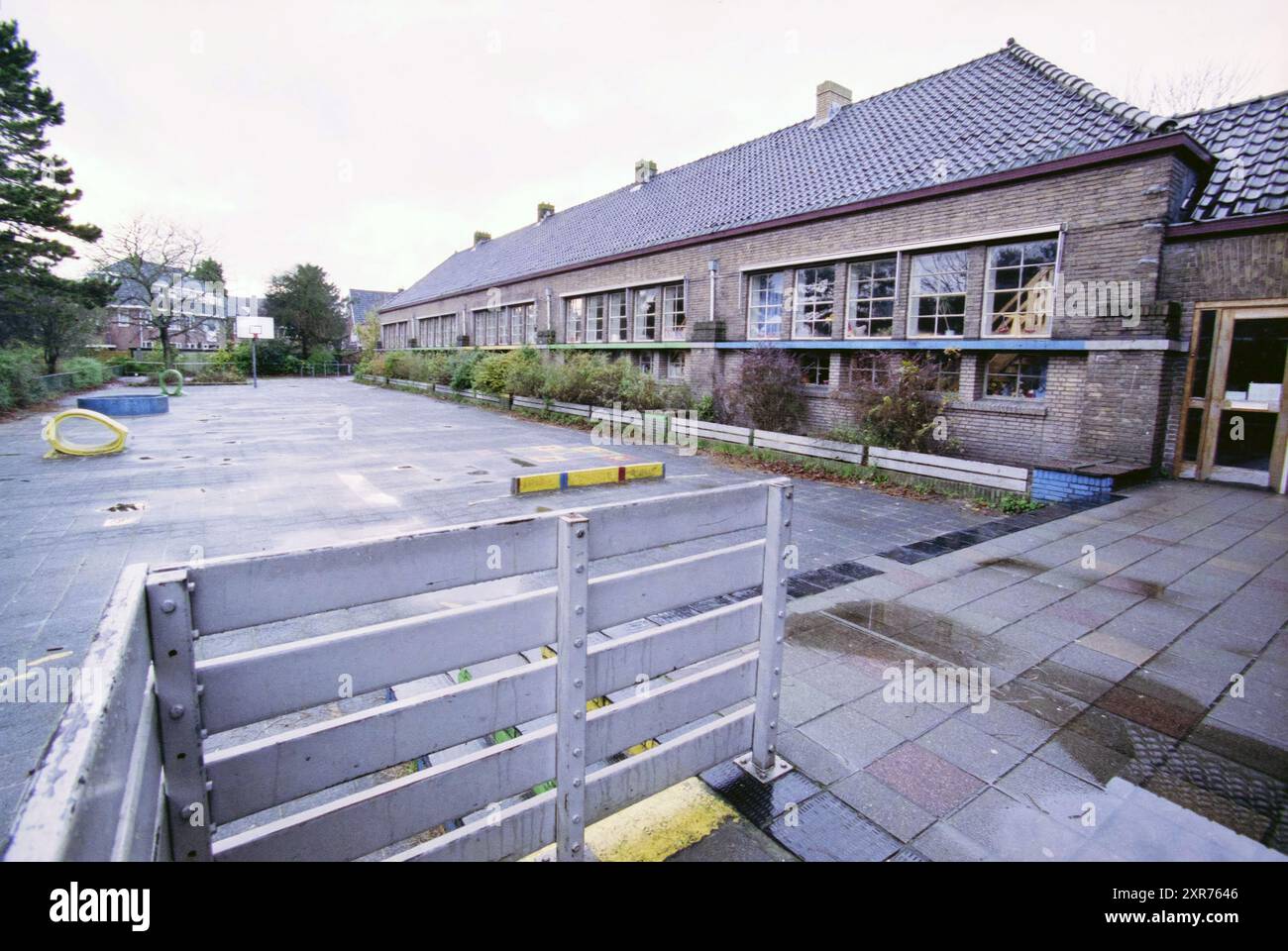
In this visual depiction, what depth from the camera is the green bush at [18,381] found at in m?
18.2

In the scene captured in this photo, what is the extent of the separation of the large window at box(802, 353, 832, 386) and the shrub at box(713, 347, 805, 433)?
0.61 m

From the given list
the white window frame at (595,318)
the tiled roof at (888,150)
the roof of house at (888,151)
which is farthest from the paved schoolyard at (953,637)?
the white window frame at (595,318)

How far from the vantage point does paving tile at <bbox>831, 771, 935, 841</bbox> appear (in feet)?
8.75

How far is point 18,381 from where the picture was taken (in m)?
19.1

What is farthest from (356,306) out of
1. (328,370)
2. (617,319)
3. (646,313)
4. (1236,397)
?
(1236,397)

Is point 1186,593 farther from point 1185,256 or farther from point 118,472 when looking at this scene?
point 118,472

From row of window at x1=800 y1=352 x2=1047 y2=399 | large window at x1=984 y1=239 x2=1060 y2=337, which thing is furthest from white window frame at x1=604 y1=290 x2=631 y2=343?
large window at x1=984 y1=239 x2=1060 y2=337

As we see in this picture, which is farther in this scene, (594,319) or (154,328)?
(154,328)

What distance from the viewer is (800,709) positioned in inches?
140

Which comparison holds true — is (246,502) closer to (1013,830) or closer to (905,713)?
(905,713)

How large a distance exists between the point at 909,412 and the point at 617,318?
13.2m

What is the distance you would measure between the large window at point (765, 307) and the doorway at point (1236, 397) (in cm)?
832

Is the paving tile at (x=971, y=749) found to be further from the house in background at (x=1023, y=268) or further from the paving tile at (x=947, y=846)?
the house in background at (x=1023, y=268)

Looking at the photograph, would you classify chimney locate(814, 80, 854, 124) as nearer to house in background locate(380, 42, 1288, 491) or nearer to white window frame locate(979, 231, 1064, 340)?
house in background locate(380, 42, 1288, 491)
